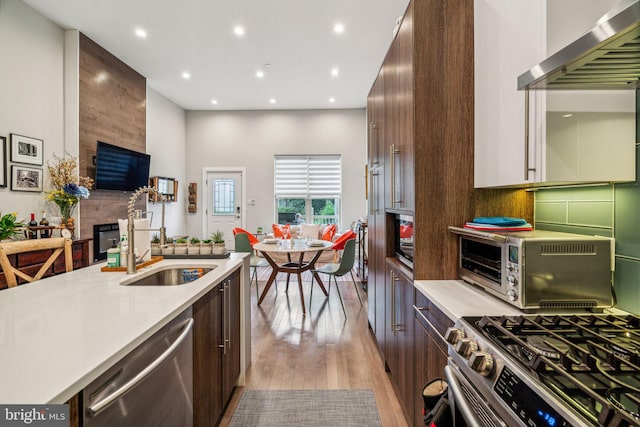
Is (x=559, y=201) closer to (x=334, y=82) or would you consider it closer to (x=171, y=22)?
(x=171, y=22)

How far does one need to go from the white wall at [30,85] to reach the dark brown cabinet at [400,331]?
163 inches

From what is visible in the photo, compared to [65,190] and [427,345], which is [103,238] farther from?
[427,345]

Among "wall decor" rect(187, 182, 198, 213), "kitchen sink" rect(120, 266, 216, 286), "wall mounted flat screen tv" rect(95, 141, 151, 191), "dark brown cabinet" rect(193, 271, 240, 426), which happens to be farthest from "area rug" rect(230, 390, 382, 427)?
"wall decor" rect(187, 182, 198, 213)

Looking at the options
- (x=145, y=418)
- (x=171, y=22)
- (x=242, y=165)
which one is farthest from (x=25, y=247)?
(x=242, y=165)

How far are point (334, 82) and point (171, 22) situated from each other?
9.54ft

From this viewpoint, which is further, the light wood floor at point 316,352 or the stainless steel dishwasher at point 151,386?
the light wood floor at point 316,352

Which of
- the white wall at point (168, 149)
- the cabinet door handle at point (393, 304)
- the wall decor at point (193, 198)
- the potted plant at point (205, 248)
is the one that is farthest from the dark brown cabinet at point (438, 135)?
the wall decor at point (193, 198)

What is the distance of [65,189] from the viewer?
12.9ft

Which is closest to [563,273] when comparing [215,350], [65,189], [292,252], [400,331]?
[400,331]

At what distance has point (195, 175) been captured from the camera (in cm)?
777

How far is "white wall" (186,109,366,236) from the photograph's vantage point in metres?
7.66

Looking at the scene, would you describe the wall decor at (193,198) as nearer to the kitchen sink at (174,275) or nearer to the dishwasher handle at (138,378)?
the kitchen sink at (174,275)

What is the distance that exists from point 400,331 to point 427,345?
494 mm

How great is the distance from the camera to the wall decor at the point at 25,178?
11.8 ft
